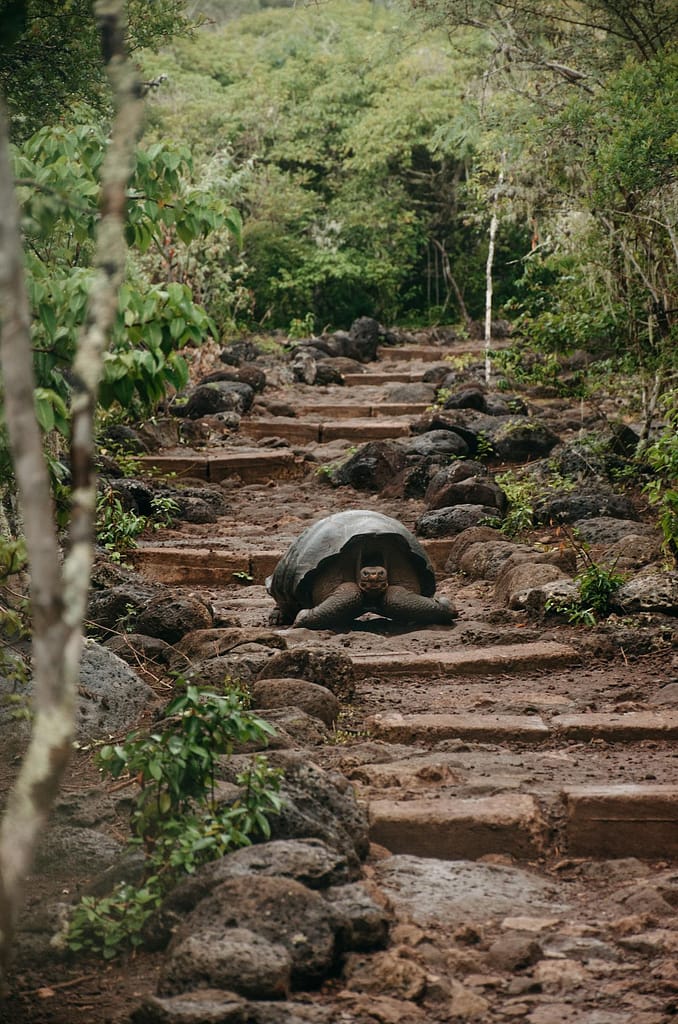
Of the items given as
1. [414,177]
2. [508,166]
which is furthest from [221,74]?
[508,166]

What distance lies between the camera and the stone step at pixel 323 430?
15.7 m

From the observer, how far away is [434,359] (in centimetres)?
2250

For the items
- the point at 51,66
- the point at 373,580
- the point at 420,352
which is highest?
the point at 51,66

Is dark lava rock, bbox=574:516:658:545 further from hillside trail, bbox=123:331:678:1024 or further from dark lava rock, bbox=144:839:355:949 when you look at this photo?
dark lava rock, bbox=144:839:355:949

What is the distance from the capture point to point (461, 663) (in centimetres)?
632

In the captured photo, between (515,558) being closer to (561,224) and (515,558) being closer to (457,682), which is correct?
(457,682)

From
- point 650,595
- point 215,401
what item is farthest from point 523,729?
point 215,401

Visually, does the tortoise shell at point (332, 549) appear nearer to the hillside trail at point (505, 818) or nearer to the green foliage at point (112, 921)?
the hillside trail at point (505, 818)

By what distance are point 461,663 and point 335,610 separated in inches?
46.4

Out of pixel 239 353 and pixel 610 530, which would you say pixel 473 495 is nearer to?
pixel 610 530

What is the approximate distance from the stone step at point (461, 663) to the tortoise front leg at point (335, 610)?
80cm

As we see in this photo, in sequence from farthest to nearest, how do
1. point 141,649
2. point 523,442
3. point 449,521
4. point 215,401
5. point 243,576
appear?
point 215,401
point 523,442
point 449,521
point 243,576
point 141,649

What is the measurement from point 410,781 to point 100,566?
3.93 meters

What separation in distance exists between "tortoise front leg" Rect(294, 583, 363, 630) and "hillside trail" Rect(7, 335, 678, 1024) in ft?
0.39
